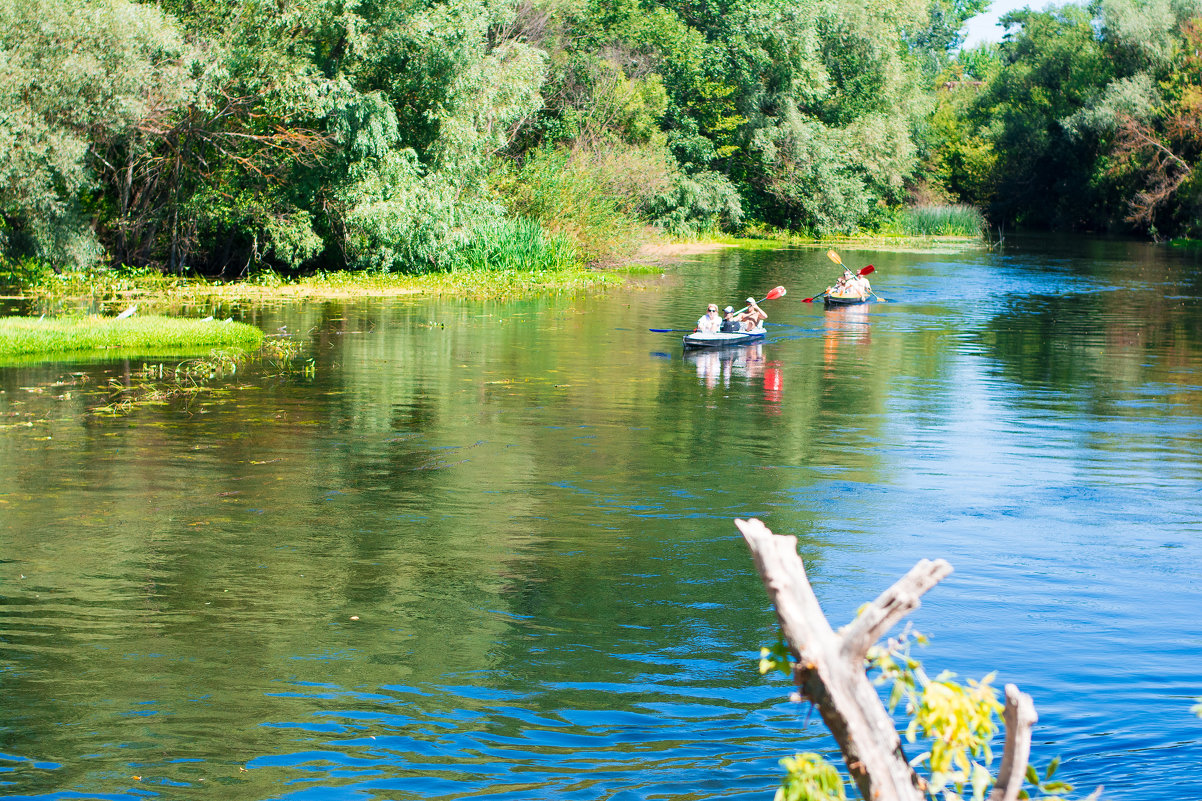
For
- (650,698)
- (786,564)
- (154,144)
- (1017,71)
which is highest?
(1017,71)

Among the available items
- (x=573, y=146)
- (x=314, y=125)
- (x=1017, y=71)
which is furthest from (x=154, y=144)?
(x=1017, y=71)

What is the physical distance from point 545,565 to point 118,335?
48.9ft

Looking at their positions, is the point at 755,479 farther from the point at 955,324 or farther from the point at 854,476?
the point at 955,324

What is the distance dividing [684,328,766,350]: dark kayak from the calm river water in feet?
5.10

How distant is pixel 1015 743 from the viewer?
3787 mm

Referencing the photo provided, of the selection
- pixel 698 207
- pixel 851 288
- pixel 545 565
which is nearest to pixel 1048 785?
pixel 545 565

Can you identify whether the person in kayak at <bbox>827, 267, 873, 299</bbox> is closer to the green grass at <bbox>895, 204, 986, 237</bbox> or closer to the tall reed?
the tall reed

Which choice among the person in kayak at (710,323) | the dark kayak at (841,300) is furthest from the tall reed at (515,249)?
the person in kayak at (710,323)

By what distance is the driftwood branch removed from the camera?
12.2 ft

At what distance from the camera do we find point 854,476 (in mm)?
14375

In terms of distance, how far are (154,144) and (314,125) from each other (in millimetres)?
4236

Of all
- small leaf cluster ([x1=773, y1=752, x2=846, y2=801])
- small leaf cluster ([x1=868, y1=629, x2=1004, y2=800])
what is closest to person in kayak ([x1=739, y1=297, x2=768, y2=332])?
small leaf cluster ([x1=868, y1=629, x2=1004, y2=800])

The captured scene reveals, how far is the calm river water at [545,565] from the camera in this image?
722 centimetres

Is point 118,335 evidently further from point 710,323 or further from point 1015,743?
point 1015,743
